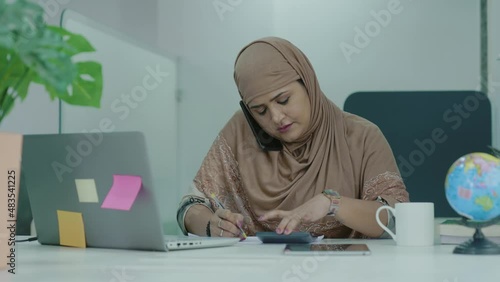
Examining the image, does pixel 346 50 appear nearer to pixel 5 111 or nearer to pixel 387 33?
pixel 387 33

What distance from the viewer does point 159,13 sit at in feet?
10.4

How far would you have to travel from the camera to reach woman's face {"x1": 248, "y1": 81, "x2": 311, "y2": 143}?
1.94m

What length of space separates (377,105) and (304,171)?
2.62 feet

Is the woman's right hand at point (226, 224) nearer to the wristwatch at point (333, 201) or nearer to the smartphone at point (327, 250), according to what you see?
the wristwatch at point (333, 201)

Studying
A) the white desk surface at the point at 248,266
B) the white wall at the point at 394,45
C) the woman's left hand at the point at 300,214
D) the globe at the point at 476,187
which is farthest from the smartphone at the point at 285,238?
the white wall at the point at 394,45

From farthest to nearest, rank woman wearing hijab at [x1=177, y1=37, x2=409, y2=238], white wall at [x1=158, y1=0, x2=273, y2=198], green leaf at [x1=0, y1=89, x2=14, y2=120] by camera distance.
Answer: white wall at [x1=158, y1=0, x2=273, y2=198] → woman wearing hijab at [x1=177, y1=37, x2=409, y2=238] → green leaf at [x1=0, y1=89, x2=14, y2=120]

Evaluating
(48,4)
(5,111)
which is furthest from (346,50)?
(5,111)

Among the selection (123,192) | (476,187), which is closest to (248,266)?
(123,192)

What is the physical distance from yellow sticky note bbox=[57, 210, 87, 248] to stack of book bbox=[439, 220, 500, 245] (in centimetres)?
71

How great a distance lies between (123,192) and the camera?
1270 millimetres

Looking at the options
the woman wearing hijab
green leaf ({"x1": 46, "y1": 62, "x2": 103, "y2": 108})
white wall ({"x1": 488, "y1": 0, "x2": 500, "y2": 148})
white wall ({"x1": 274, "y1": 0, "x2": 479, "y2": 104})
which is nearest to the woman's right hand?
the woman wearing hijab

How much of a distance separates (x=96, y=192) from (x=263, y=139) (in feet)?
2.70

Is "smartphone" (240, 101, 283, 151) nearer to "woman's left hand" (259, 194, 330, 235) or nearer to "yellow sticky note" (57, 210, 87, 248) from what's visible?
"woman's left hand" (259, 194, 330, 235)

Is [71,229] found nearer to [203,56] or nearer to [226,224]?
[226,224]
